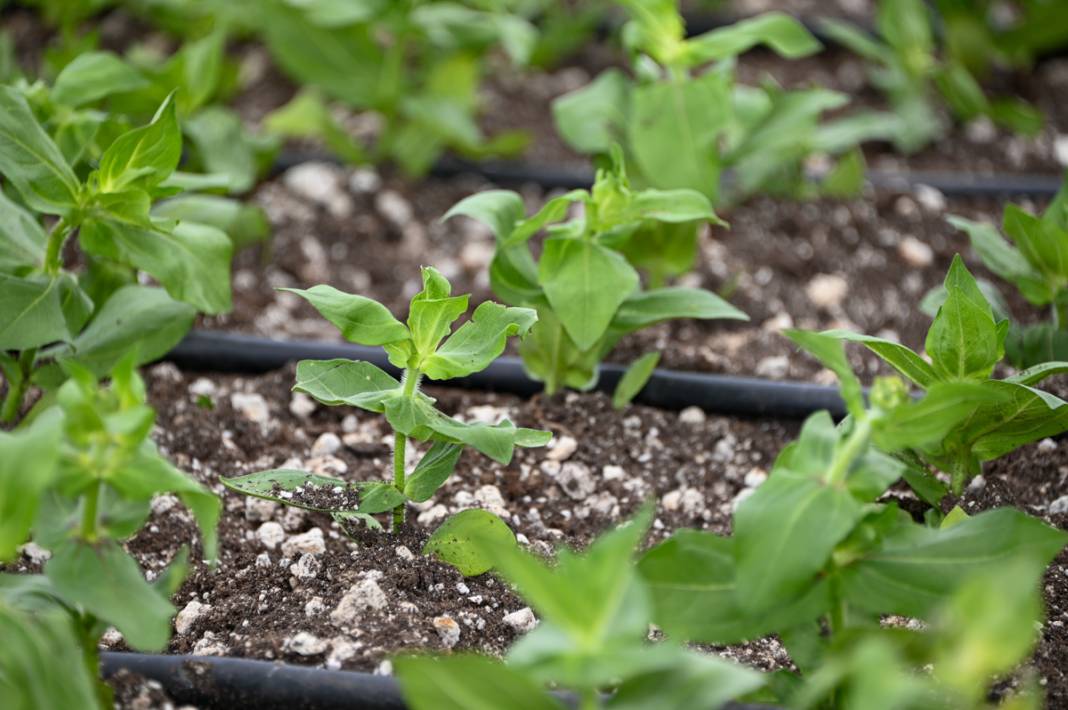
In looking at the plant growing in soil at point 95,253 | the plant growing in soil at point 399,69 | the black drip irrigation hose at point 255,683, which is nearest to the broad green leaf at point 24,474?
the black drip irrigation hose at point 255,683

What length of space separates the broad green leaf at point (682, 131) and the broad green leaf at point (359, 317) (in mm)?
640

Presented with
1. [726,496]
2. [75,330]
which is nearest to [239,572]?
[75,330]

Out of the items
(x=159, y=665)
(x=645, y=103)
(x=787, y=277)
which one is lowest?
(x=787, y=277)

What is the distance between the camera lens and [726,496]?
4.79 feet

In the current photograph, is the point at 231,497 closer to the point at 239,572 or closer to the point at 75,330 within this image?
the point at 239,572

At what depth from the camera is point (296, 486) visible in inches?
47.5

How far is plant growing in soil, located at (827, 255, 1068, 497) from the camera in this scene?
3.87ft

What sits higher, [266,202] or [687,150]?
[687,150]

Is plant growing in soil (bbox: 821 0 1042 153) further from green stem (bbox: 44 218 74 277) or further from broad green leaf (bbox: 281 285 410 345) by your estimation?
green stem (bbox: 44 218 74 277)

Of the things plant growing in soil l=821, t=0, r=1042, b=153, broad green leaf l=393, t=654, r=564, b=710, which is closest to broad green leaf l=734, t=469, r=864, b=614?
broad green leaf l=393, t=654, r=564, b=710

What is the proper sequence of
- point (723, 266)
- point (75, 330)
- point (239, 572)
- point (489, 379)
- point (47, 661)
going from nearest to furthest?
1. point (47, 661)
2. point (239, 572)
3. point (75, 330)
4. point (489, 379)
5. point (723, 266)

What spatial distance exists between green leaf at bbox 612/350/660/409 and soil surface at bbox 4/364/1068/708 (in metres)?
→ 0.03

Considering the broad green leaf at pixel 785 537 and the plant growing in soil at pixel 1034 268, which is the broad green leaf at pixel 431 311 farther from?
the plant growing in soil at pixel 1034 268

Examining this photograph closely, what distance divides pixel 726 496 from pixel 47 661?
0.81m
